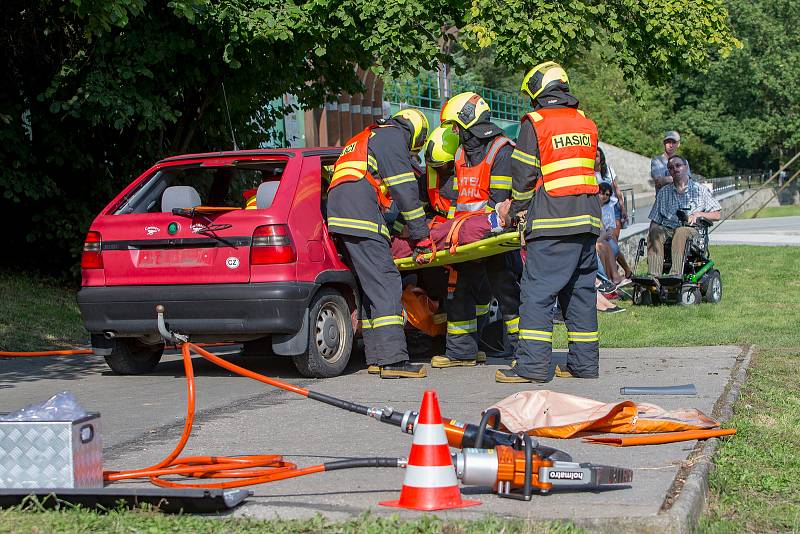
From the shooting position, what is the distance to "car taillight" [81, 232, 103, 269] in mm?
8242

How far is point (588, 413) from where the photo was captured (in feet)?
19.5

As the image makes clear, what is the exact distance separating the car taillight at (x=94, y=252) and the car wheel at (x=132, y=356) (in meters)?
0.74

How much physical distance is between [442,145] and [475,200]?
61 cm

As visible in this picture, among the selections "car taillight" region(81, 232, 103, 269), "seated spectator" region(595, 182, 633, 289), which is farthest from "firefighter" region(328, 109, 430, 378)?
"seated spectator" region(595, 182, 633, 289)

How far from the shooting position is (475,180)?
8.51 m

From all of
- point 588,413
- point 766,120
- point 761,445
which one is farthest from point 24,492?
point 766,120

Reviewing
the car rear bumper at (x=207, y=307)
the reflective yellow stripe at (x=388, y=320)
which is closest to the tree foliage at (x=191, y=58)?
the car rear bumper at (x=207, y=307)

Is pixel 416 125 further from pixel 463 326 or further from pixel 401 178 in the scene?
pixel 463 326

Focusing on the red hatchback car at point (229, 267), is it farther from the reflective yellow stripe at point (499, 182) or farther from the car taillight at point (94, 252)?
the reflective yellow stripe at point (499, 182)

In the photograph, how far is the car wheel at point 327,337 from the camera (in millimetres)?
8195

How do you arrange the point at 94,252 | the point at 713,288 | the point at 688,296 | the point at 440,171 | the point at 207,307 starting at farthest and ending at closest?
1. the point at 713,288
2. the point at 688,296
3. the point at 440,171
4. the point at 94,252
5. the point at 207,307

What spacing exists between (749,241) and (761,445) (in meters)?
18.1

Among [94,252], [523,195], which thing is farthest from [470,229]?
[94,252]

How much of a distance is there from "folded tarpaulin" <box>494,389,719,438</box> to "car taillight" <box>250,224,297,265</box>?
7.57 ft
